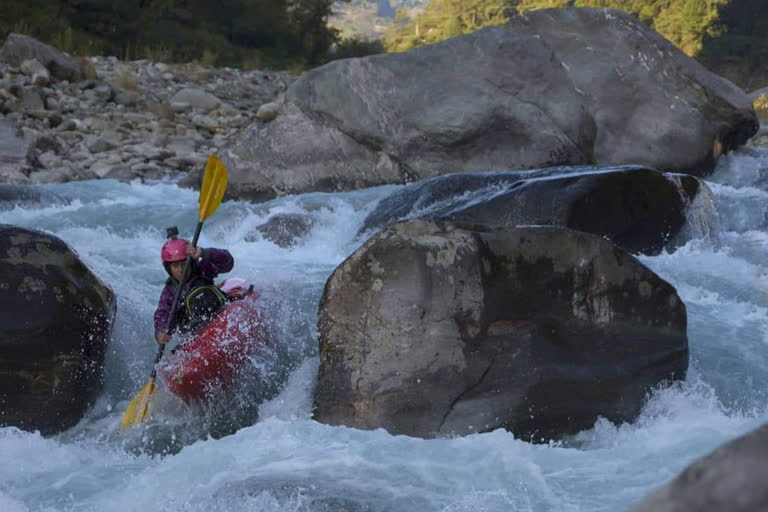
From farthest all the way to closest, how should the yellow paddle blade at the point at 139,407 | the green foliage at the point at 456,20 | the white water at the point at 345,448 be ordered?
the green foliage at the point at 456,20, the yellow paddle blade at the point at 139,407, the white water at the point at 345,448

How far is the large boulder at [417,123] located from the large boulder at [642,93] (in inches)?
17.7

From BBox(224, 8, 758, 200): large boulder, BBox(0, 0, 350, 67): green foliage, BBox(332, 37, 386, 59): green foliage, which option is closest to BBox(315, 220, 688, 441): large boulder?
BBox(224, 8, 758, 200): large boulder

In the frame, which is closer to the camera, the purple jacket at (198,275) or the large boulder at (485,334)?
the large boulder at (485,334)

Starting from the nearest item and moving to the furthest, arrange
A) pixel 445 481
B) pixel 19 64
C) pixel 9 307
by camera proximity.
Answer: pixel 445 481
pixel 9 307
pixel 19 64

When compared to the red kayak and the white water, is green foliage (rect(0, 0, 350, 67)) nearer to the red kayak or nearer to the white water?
the white water

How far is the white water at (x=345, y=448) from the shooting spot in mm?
3219

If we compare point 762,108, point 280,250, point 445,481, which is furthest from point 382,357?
point 762,108

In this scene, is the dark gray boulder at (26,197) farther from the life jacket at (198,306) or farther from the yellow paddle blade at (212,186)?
the life jacket at (198,306)

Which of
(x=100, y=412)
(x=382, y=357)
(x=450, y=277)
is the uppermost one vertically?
(x=450, y=277)

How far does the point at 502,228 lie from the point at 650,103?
6542mm

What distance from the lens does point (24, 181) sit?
9.75 meters

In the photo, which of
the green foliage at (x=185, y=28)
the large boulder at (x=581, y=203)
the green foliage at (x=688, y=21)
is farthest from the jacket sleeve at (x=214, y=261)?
the green foliage at (x=688, y=21)

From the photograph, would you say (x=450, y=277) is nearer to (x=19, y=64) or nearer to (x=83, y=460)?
(x=83, y=460)

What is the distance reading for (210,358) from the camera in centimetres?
437
